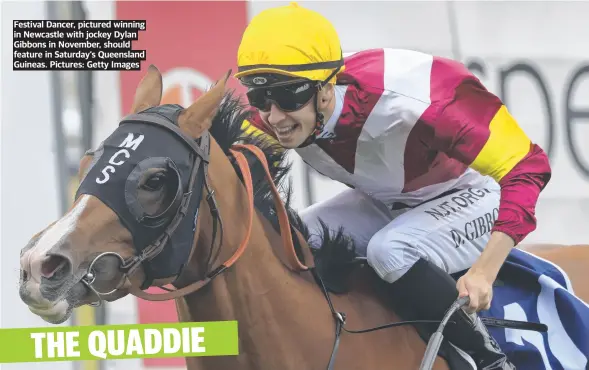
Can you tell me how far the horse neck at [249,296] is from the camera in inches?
65.7

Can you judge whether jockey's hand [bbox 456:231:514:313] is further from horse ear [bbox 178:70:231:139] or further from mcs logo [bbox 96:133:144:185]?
mcs logo [bbox 96:133:144:185]

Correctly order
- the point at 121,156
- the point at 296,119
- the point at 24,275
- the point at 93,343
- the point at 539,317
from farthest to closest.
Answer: the point at 93,343 < the point at 539,317 < the point at 296,119 < the point at 121,156 < the point at 24,275

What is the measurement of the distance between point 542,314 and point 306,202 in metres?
1.56

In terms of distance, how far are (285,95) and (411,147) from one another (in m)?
0.35

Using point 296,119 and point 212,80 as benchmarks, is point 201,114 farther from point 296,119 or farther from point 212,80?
point 212,80

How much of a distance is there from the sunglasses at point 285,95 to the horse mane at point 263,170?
0.07m

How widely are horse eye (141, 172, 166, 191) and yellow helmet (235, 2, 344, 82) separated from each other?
1.20ft

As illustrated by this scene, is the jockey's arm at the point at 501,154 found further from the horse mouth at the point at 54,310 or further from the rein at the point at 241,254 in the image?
the horse mouth at the point at 54,310

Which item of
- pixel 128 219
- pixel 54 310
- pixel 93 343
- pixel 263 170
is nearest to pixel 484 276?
pixel 263 170

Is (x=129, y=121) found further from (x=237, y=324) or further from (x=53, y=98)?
(x=53, y=98)

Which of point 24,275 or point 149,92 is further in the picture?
point 149,92

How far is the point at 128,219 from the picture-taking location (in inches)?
60.1

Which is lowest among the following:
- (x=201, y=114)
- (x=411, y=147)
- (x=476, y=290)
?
(x=476, y=290)

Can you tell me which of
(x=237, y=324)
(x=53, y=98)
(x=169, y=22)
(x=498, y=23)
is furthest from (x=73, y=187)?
(x=498, y=23)
